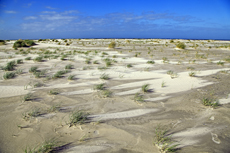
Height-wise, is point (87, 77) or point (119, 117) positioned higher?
point (87, 77)

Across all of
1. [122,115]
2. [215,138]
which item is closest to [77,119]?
[122,115]

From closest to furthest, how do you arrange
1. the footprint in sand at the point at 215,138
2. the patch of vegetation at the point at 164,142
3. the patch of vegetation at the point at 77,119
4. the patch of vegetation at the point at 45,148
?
the patch of vegetation at the point at 45,148 < the patch of vegetation at the point at 164,142 < the footprint in sand at the point at 215,138 < the patch of vegetation at the point at 77,119

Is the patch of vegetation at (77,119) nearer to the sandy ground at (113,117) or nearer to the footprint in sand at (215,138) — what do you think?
the sandy ground at (113,117)

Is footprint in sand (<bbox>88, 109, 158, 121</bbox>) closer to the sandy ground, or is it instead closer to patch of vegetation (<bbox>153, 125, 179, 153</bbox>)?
the sandy ground

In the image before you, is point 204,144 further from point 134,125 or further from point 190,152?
point 134,125

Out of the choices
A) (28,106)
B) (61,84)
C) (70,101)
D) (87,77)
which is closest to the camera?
(28,106)

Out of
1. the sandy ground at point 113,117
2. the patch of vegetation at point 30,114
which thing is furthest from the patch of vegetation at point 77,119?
the patch of vegetation at point 30,114

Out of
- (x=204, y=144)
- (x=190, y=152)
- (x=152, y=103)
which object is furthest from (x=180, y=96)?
(x=190, y=152)

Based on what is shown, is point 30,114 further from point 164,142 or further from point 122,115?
point 164,142

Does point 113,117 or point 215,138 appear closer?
point 215,138

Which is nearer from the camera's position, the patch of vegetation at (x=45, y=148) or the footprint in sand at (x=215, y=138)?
the patch of vegetation at (x=45, y=148)

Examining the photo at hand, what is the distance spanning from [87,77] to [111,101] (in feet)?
6.20

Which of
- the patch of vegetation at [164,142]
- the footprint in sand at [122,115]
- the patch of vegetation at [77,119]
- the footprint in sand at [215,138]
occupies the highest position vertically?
the patch of vegetation at [77,119]

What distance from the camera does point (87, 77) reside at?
450 centimetres
